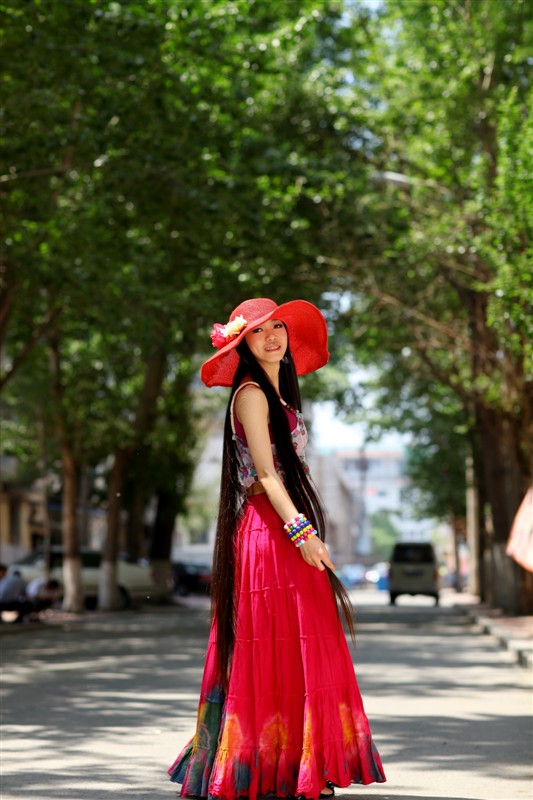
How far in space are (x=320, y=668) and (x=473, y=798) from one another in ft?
4.31

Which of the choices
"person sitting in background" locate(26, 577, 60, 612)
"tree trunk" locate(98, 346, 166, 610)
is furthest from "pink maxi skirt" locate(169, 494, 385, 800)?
"tree trunk" locate(98, 346, 166, 610)

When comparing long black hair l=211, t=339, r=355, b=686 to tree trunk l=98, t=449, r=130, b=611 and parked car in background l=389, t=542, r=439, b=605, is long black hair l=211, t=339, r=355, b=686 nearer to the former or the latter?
tree trunk l=98, t=449, r=130, b=611

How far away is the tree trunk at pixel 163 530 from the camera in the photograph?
35688mm

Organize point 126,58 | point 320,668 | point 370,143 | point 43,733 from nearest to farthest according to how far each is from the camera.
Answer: point 320,668, point 43,733, point 126,58, point 370,143

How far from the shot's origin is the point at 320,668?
5.54 meters

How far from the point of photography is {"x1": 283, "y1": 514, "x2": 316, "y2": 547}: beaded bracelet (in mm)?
5637

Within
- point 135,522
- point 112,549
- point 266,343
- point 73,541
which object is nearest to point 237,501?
point 266,343

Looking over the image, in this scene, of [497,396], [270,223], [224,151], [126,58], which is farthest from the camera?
[497,396]

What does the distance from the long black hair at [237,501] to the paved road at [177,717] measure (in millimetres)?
1069

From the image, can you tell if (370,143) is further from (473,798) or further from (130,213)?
(473,798)

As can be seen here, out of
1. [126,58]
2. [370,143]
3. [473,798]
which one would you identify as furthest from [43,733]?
[370,143]

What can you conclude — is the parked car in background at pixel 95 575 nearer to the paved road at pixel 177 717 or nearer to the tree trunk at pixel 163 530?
the tree trunk at pixel 163 530

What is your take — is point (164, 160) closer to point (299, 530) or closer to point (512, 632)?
point (512, 632)

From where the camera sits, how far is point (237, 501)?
19.4ft
